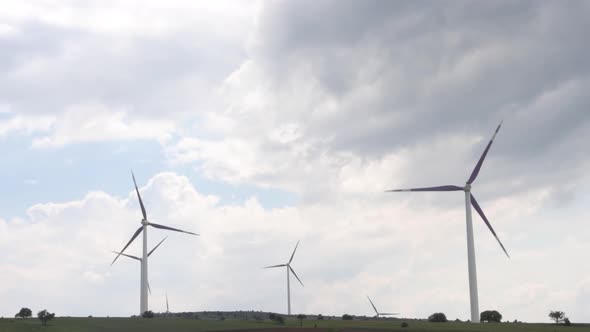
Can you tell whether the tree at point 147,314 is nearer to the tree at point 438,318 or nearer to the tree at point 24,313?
the tree at point 24,313

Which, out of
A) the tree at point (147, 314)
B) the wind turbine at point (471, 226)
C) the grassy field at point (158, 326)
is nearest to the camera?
the grassy field at point (158, 326)

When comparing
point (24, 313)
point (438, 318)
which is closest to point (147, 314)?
point (24, 313)

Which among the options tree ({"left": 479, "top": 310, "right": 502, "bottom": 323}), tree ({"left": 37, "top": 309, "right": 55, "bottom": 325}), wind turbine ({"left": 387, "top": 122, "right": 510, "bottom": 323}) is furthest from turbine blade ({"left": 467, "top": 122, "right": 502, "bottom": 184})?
tree ({"left": 37, "top": 309, "right": 55, "bottom": 325})

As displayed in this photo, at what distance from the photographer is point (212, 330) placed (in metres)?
142

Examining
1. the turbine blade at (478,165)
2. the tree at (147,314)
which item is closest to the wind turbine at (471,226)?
the turbine blade at (478,165)

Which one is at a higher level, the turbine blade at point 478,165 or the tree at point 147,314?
the turbine blade at point 478,165

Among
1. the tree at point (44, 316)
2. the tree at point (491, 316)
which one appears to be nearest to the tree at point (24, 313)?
the tree at point (44, 316)

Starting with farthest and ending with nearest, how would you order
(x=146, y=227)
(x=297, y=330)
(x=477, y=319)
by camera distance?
(x=146, y=227)
(x=477, y=319)
(x=297, y=330)

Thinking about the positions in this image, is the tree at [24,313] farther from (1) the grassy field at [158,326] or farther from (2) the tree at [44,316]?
(2) the tree at [44,316]

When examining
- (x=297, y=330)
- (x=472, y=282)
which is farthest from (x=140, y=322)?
(x=472, y=282)

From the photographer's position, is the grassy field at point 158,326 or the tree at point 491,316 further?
the tree at point 491,316

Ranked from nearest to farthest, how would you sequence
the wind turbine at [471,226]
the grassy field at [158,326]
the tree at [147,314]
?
the grassy field at [158,326] → the wind turbine at [471,226] → the tree at [147,314]

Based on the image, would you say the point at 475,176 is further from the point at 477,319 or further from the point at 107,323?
the point at 107,323

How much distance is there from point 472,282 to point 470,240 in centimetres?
834
